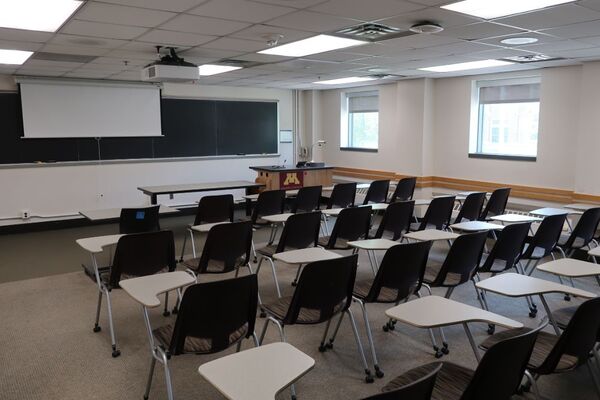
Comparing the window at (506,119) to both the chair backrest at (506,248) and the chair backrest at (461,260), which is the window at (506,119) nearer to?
the chair backrest at (506,248)

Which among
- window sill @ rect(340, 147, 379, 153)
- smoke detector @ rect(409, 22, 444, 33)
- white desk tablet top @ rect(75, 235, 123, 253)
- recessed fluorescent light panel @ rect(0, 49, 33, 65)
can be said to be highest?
recessed fluorescent light panel @ rect(0, 49, 33, 65)

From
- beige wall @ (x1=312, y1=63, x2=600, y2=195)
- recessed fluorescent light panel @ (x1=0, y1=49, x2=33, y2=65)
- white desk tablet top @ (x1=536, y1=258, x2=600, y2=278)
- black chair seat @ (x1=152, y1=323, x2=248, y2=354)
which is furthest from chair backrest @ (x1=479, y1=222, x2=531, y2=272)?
recessed fluorescent light panel @ (x1=0, y1=49, x2=33, y2=65)

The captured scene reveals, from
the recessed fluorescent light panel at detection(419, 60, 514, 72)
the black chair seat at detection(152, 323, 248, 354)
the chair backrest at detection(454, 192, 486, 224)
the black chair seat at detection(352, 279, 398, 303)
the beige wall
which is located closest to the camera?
the black chair seat at detection(152, 323, 248, 354)

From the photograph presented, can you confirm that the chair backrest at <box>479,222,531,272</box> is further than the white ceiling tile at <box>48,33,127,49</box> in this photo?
No

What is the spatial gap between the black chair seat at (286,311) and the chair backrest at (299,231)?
1374mm

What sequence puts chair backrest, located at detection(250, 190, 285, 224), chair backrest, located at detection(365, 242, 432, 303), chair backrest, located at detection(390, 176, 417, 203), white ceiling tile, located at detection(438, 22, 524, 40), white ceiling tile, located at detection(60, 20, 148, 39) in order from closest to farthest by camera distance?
chair backrest, located at detection(365, 242, 432, 303)
white ceiling tile, located at detection(60, 20, 148, 39)
white ceiling tile, located at detection(438, 22, 524, 40)
chair backrest, located at detection(250, 190, 285, 224)
chair backrest, located at detection(390, 176, 417, 203)

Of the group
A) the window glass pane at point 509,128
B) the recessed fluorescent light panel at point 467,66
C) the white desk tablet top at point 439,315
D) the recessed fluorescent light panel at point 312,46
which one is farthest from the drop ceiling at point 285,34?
the white desk tablet top at point 439,315

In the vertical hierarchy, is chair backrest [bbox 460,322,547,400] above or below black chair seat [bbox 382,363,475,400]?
above

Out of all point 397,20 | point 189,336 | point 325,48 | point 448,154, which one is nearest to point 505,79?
point 448,154

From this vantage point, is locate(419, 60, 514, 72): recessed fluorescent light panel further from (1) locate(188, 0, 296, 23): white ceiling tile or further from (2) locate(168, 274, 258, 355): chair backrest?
(2) locate(168, 274, 258, 355): chair backrest

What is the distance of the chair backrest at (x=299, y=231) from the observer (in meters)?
4.75

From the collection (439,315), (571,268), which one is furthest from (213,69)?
(439,315)

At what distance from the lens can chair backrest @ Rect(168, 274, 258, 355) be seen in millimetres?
2576

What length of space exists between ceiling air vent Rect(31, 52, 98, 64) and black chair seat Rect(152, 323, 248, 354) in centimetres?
472
